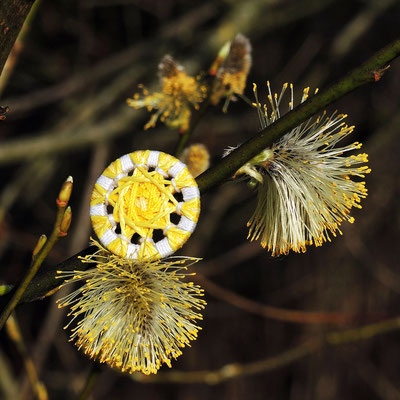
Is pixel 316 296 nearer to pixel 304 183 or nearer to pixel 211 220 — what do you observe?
pixel 211 220

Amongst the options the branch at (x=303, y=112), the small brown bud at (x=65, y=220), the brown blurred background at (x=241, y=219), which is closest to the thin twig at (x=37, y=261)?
the small brown bud at (x=65, y=220)

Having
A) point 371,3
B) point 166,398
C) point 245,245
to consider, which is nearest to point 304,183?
point 245,245

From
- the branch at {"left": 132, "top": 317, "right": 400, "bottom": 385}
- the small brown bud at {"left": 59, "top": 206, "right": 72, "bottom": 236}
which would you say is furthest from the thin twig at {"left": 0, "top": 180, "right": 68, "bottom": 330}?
the branch at {"left": 132, "top": 317, "right": 400, "bottom": 385}

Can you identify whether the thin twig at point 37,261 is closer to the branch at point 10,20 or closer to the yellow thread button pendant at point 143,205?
the yellow thread button pendant at point 143,205

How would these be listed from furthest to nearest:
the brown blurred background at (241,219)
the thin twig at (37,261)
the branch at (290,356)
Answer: the brown blurred background at (241,219) < the branch at (290,356) < the thin twig at (37,261)

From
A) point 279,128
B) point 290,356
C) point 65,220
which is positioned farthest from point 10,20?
point 290,356

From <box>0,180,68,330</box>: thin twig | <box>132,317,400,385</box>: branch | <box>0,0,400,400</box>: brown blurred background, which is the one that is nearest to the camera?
<box>0,180,68,330</box>: thin twig

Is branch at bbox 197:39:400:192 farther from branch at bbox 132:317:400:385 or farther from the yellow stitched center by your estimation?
branch at bbox 132:317:400:385
